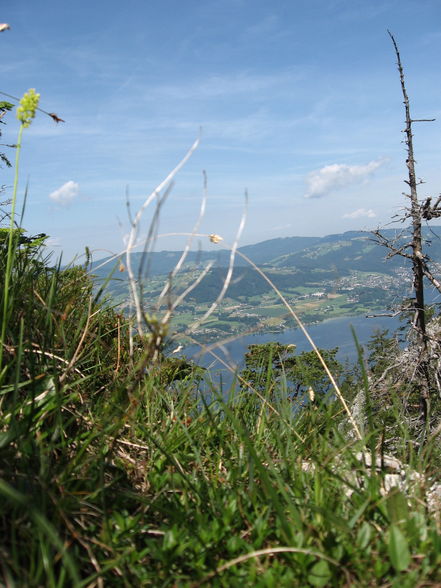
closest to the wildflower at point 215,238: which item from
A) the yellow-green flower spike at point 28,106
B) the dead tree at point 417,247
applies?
the yellow-green flower spike at point 28,106

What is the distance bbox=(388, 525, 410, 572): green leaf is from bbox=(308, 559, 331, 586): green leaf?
190 millimetres

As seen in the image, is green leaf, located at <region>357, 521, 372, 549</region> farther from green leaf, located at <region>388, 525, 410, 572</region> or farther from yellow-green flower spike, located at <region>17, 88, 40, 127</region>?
yellow-green flower spike, located at <region>17, 88, 40, 127</region>

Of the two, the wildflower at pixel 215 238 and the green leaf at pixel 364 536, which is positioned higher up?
the wildflower at pixel 215 238

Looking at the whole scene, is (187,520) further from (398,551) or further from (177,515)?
(398,551)

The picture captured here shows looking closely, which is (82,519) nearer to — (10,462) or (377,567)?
(10,462)

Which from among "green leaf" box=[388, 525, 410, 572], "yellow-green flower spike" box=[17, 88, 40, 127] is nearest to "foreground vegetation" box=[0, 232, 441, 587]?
"green leaf" box=[388, 525, 410, 572]

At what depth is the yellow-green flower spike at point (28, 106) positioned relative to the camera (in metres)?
1.65

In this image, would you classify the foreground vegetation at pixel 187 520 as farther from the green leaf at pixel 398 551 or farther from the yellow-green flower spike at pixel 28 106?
the yellow-green flower spike at pixel 28 106

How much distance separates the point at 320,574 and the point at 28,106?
5.99 ft

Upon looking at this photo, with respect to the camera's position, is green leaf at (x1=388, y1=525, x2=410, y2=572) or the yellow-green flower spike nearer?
green leaf at (x1=388, y1=525, x2=410, y2=572)

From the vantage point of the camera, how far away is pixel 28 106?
166 cm

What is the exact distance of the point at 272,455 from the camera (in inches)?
95.6

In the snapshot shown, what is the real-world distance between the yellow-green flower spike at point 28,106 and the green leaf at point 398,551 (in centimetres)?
183

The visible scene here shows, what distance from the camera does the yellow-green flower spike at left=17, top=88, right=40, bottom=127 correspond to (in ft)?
5.42
